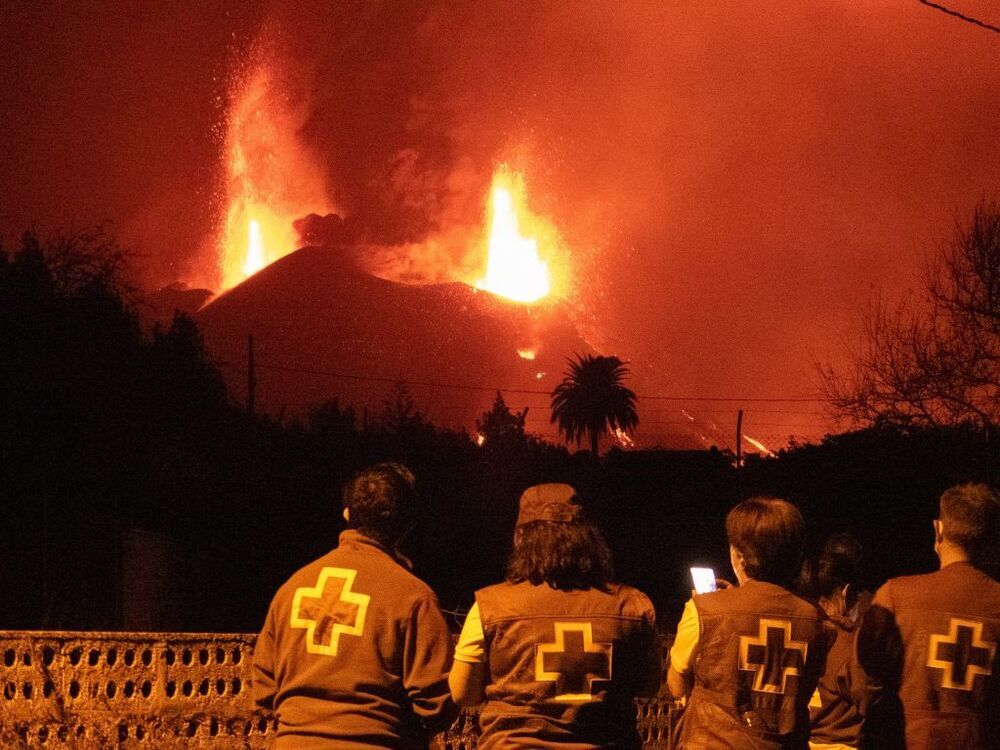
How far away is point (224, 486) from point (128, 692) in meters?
20.4

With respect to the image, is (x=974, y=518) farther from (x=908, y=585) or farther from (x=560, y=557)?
(x=560, y=557)

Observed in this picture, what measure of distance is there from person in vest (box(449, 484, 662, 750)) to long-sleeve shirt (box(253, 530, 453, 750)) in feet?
0.39

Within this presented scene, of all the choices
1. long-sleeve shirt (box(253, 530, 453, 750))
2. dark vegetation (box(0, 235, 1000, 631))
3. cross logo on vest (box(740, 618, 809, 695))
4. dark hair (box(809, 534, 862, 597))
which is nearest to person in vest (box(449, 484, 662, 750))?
long-sleeve shirt (box(253, 530, 453, 750))

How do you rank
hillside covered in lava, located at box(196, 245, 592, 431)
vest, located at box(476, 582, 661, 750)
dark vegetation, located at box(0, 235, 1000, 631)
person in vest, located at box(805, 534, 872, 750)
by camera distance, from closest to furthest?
1. vest, located at box(476, 582, 661, 750)
2. person in vest, located at box(805, 534, 872, 750)
3. dark vegetation, located at box(0, 235, 1000, 631)
4. hillside covered in lava, located at box(196, 245, 592, 431)

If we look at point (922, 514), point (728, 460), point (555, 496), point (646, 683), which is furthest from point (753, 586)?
point (728, 460)

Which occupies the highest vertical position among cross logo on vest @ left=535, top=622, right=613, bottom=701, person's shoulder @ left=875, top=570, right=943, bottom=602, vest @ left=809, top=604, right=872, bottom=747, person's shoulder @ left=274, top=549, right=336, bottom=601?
person's shoulder @ left=875, top=570, right=943, bottom=602

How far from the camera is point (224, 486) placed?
88.4 ft

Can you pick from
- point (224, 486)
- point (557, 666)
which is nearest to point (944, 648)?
point (557, 666)

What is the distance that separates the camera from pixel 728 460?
136 ft

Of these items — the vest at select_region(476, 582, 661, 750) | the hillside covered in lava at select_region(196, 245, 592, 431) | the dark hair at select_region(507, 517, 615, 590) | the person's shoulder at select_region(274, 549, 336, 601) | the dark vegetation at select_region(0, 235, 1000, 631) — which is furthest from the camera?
the hillside covered in lava at select_region(196, 245, 592, 431)

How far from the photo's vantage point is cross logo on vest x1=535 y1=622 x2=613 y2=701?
156 inches

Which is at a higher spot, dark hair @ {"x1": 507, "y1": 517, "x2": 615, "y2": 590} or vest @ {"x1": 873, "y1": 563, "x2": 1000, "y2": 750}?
dark hair @ {"x1": 507, "y1": 517, "x2": 615, "y2": 590}

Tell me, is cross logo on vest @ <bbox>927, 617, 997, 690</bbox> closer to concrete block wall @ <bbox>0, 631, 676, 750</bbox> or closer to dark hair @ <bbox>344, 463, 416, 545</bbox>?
dark hair @ <bbox>344, 463, 416, 545</bbox>

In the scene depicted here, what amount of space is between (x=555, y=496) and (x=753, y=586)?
78 cm
